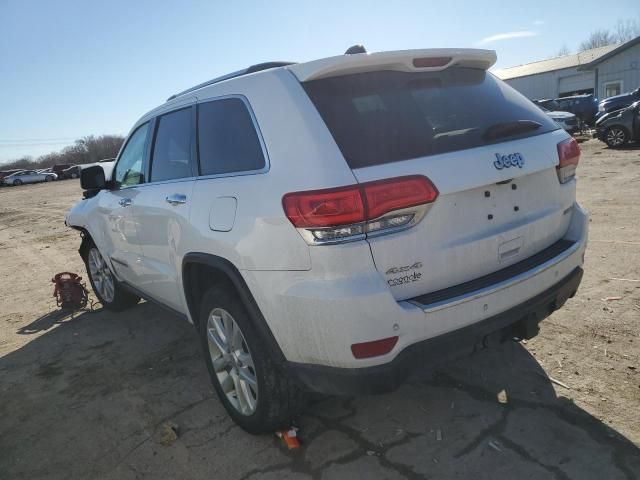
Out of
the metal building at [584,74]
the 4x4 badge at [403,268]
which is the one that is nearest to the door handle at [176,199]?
the 4x4 badge at [403,268]

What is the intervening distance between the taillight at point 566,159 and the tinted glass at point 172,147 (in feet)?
7.05

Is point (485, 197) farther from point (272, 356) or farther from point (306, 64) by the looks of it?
point (272, 356)

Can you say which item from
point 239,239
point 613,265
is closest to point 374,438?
point 239,239

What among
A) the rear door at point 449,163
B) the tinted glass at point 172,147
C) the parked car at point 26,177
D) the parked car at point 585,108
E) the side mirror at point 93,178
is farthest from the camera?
the parked car at point 26,177

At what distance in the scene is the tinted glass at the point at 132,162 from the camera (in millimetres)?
3992

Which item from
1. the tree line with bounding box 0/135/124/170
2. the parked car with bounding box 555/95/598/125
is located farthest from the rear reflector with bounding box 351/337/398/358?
the tree line with bounding box 0/135/124/170

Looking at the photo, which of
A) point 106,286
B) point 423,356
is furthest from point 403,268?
point 106,286

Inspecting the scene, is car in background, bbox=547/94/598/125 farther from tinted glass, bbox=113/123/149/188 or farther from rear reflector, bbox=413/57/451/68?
rear reflector, bbox=413/57/451/68

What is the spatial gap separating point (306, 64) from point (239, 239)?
2.96 ft

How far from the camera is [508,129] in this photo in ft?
8.22

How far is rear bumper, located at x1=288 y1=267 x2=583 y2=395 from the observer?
215cm

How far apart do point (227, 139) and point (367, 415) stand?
69.8 inches

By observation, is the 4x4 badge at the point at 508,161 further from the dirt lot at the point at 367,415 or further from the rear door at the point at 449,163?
the dirt lot at the point at 367,415

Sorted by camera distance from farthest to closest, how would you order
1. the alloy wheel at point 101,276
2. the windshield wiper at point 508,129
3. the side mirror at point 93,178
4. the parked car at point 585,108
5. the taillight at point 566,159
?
1. the parked car at point 585,108
2. the alloy wheel at point 101,276
3. the side mirror at point 93,178
4. the taillight at point 566,159
5. the windshield wiper at point 508,129
